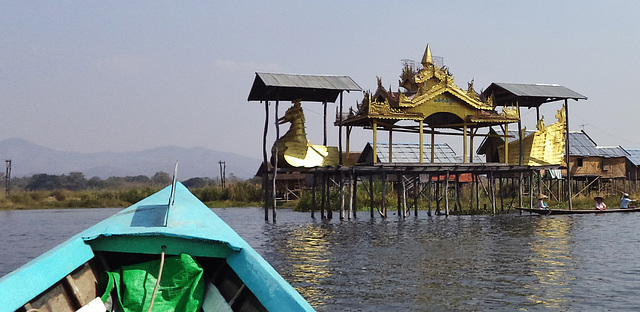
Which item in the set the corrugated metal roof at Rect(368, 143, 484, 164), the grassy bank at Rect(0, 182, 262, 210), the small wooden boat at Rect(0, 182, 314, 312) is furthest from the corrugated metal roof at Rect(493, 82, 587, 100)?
the small wooden boat at Rect(0, 182, 314, 312)

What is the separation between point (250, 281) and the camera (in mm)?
4172

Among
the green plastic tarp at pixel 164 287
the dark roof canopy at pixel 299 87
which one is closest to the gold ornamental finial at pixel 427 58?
the dark roof canopy at pixel 299 87

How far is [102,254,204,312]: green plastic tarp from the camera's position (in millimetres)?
4398

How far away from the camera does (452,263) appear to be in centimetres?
1231

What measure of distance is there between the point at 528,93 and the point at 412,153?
8.98 meters

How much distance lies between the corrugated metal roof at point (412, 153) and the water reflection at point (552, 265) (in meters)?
14.5

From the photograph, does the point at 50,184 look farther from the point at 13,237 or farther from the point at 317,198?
the point at 13,237

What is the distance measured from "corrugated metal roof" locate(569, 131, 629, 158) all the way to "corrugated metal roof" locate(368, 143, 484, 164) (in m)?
5.60

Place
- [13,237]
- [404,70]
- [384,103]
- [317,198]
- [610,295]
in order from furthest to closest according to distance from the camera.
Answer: [317,198], [404,70], [384,103], [13,237], [610,295]

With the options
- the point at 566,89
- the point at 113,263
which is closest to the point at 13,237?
the point at 113,263

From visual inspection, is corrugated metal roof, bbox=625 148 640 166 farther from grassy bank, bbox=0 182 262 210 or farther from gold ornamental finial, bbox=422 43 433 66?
grassy bank, bbox=0 182 262 210

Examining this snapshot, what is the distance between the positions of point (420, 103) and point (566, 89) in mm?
8608

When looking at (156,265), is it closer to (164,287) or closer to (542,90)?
(164,287)

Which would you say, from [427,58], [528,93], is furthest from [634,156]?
[427,58]
